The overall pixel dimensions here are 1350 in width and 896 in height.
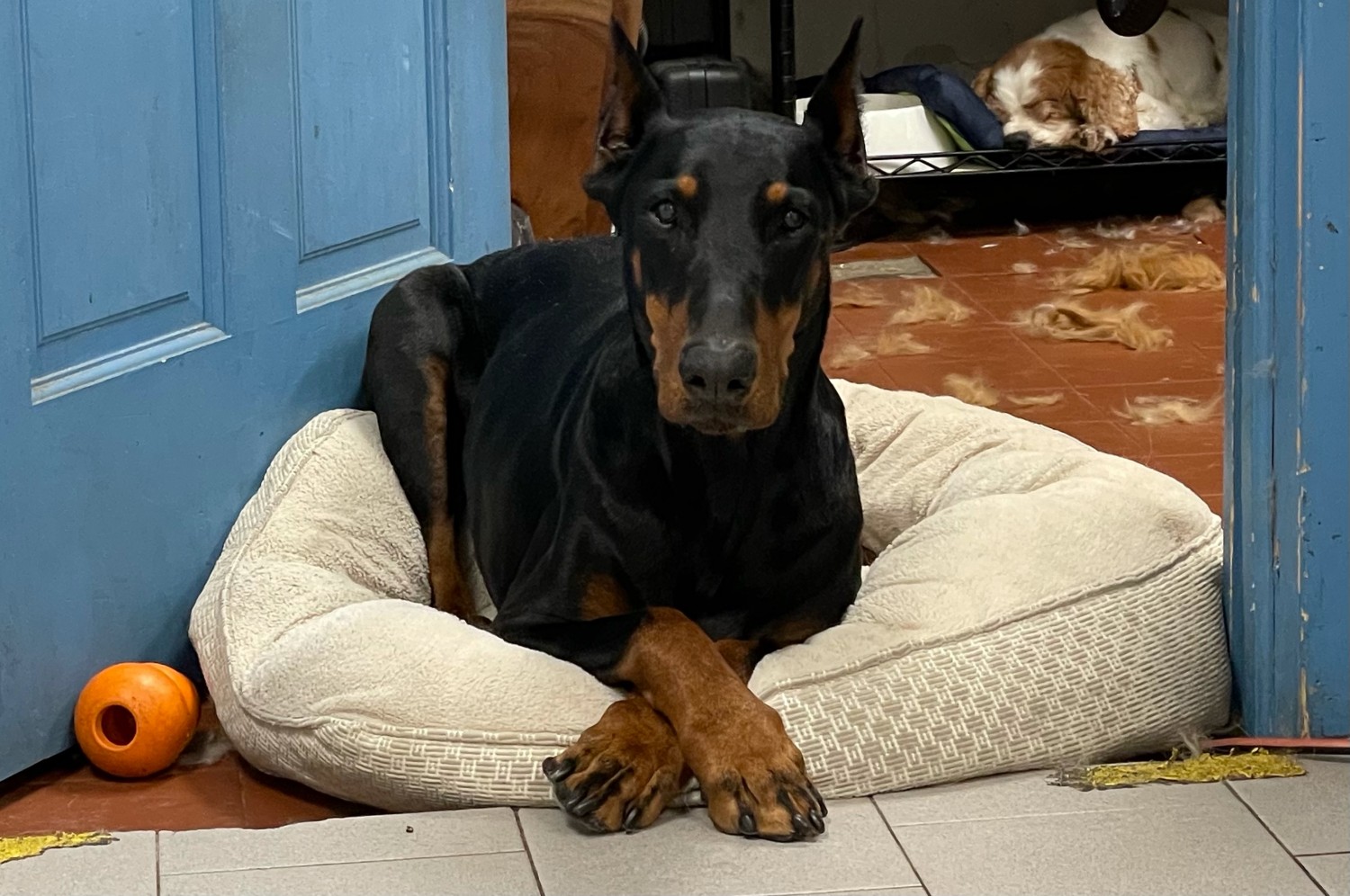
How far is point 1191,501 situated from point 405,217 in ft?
4.52

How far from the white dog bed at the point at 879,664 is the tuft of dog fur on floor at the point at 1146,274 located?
2416 millimetres

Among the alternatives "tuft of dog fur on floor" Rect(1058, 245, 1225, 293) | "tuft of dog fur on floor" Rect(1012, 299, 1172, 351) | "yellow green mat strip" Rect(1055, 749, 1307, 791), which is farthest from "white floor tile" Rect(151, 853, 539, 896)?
"tuft of dog fur on floor" Rect(1058, 245, 1225, 293)

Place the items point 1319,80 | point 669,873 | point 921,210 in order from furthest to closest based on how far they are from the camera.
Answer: point 921,210 → point 1319,80 → point 669,873

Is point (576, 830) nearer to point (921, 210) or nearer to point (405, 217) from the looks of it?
point (405, 217)

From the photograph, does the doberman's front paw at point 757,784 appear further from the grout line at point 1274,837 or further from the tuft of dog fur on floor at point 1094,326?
the tuft of dog fur on floor at point 1094,326

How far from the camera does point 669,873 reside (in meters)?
1.90

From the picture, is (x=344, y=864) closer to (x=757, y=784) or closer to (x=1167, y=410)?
(x=757, y=784)

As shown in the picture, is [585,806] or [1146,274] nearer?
[585,806]

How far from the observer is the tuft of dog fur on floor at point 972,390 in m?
3.95

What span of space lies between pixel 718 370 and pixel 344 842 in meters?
0.69

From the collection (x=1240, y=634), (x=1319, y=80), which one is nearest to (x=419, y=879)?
(x=1240, y=634)

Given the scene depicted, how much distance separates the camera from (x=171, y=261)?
8.08 ft

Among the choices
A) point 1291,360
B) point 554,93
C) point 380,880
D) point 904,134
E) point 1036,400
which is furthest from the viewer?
point 904,134

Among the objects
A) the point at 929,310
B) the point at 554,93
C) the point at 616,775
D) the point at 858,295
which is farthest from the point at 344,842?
the point at 858,295
